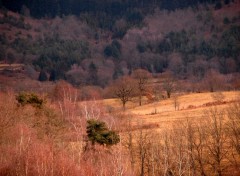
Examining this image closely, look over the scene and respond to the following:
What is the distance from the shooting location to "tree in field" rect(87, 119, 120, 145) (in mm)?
46844

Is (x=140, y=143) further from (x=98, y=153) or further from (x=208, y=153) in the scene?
(x=98, y=153)

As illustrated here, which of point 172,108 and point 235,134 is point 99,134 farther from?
point 172,108

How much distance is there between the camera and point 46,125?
5291 cm

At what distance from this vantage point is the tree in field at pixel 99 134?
46.8m

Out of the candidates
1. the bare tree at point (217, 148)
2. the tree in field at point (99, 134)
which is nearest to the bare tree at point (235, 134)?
the bare tree at point (217, 148)

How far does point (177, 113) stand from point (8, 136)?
53.1m

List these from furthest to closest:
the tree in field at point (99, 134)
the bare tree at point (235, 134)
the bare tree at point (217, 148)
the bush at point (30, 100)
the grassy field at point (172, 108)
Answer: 1. the grassy field at point (172, 108)
2. the bush at point (30, 100)
3. the bare tree at point (235, 134)
4. the bare tree at point (217, 148)
5. the tree in field at point (99, 134)

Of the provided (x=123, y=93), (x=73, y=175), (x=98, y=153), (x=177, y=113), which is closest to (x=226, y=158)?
(x=98, y=153)

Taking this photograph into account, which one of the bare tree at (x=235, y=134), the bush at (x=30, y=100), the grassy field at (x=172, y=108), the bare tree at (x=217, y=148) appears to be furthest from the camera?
the grassy field at (x=172, y=108)

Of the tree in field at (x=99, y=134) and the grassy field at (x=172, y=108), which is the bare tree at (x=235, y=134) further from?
the grassy field at (x=172, y=108)

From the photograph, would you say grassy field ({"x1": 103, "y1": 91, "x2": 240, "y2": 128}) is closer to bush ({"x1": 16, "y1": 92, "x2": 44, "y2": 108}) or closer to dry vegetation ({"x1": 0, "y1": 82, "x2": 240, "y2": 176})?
dry vegetation ({"x1": 0, "y1": 82, "x2": 240, "y2": 176})

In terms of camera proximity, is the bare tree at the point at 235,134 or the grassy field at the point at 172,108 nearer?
the bare tree at the point at 235,134

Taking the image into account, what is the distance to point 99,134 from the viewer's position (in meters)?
47.2

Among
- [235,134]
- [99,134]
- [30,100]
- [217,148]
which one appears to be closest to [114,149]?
[99,134]
